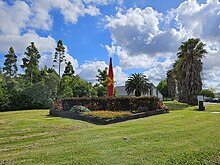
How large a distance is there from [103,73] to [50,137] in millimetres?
34775

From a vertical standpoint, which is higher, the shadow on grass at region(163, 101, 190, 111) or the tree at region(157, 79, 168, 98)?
the tree at region(157, 79, 168, 98)

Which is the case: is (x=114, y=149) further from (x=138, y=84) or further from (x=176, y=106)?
(x=138, y=84)

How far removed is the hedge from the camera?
14953 mm

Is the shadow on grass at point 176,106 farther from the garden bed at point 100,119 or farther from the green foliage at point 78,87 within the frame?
the green foliage at point 78,87

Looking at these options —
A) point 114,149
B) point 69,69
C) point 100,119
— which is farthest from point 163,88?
point 114,149

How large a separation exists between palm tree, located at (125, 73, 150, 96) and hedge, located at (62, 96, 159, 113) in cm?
2059

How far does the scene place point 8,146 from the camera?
20.8ft

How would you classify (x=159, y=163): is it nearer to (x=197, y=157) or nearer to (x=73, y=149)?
(x=197, y=157)

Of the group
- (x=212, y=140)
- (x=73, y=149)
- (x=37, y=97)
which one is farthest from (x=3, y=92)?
(x=212, y=140)

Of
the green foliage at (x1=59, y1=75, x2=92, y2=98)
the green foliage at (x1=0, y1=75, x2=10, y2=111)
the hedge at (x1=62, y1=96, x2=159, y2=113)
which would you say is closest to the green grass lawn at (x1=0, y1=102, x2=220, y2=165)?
the hedge at (x1=62, y1=96, x2=159, y2=113)

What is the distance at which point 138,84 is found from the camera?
36.3m

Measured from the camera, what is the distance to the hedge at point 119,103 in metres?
15.0

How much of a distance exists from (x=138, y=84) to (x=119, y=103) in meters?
21.0

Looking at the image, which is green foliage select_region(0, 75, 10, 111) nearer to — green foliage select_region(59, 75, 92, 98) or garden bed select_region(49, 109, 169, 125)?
green foliage select_region(59, 75, 92, 98)
